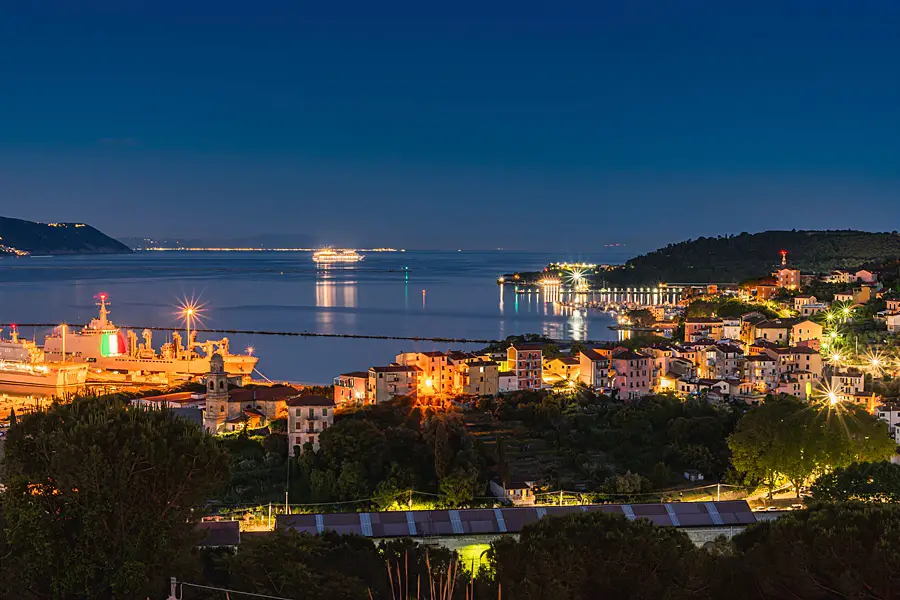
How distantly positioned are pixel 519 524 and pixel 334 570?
203 centimetres

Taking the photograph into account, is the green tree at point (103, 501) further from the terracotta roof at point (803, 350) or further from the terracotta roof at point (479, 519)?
the terracotta roof at point (803, 350)

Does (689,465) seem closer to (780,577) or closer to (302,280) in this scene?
(780,577)

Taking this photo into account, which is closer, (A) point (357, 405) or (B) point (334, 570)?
(B) point (334, 570)

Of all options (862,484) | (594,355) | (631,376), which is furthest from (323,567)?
(594,355)

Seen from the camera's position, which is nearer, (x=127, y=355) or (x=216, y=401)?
(x=216, y=401)

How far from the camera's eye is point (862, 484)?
8680 mm

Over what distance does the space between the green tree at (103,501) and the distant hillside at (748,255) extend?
133 feet

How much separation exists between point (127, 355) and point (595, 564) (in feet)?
58.1

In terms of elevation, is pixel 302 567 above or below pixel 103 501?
below

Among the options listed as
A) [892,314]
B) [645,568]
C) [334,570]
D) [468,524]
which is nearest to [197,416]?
[468,524]

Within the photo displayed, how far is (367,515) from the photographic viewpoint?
26.1 ft

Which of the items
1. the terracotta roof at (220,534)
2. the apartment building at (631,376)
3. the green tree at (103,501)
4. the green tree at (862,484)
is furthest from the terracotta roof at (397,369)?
the green tree at (103,501)

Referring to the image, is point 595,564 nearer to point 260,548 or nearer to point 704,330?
point 260,548

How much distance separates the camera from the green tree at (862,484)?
8.46 m
